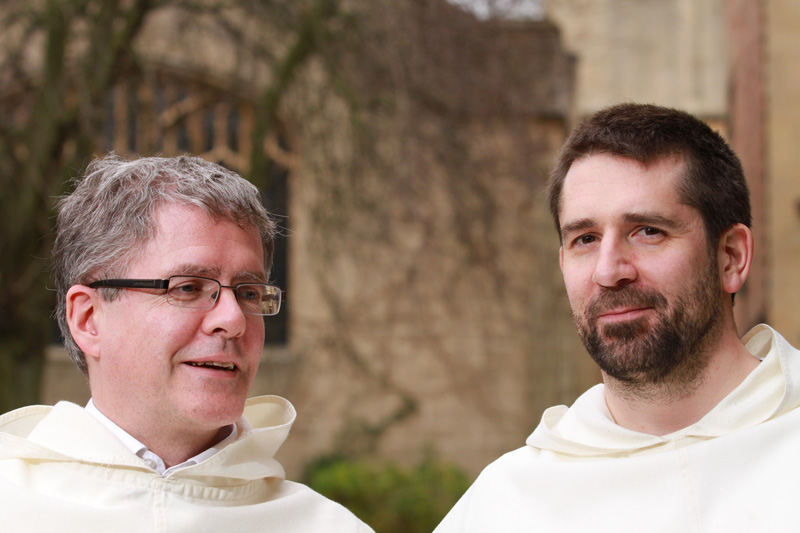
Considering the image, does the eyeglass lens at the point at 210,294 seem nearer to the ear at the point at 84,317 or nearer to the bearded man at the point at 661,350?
the ear at the point at 84,317

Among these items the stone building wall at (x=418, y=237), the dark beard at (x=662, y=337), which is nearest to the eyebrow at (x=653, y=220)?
the dark beard at (x=662, y=337)

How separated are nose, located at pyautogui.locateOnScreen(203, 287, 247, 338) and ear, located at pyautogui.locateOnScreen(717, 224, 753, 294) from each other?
124 centimetres

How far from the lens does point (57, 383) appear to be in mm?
9953

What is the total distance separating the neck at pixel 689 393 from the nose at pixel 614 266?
265 mm

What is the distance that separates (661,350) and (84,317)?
4.85ft

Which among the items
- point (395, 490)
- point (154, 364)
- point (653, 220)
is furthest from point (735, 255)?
point (395, 490)

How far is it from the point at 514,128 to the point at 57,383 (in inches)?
219

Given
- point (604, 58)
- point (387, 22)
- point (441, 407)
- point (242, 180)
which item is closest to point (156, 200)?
point (242, 180)

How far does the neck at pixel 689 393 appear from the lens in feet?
7.55

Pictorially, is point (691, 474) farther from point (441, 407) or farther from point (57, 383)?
point (57, 383)

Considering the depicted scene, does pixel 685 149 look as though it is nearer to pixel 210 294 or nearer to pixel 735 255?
pixel 735 255

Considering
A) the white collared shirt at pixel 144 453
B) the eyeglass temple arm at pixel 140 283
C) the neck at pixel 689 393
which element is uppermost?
the eyeglass temple arm at pixel 140 283

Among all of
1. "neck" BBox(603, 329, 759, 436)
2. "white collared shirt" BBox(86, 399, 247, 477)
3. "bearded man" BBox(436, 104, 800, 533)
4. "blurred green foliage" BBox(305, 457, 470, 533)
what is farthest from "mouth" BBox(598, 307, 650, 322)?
"blurred green foliage" BBox(305, 457, 470, 533)

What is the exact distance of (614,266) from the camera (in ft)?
7.36
